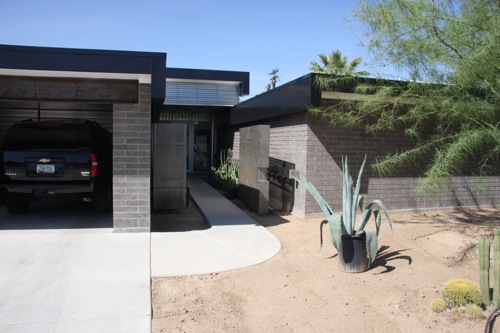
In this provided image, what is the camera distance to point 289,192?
1051 cm

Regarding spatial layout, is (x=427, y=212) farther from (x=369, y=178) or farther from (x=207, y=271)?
(x=207, y=271)

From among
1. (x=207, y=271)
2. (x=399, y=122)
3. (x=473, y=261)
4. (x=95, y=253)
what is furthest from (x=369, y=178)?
(x=95, y=253)

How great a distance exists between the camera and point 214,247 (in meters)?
6.87

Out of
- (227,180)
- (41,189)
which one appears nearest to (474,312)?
(41,189)

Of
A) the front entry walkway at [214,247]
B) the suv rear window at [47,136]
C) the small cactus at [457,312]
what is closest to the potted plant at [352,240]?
the front entry walkway at [214,247]

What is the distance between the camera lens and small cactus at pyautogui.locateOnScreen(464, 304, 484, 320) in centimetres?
435

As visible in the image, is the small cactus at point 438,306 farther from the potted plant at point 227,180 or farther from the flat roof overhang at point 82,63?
the potted plant at point 227,180

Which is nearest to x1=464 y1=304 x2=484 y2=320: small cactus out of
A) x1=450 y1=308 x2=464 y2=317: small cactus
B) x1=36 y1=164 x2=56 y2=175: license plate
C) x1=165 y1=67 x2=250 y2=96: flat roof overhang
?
x1=450 y1=308 x2=464 y2=317: small cactus

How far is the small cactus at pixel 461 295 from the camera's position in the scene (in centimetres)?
452

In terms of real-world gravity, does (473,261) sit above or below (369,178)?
below

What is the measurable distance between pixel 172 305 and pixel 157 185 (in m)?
5.66

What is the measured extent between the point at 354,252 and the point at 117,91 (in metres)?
4.54

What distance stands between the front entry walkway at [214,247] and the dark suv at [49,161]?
172cm

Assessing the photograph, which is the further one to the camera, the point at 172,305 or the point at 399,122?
the point at 399,122
